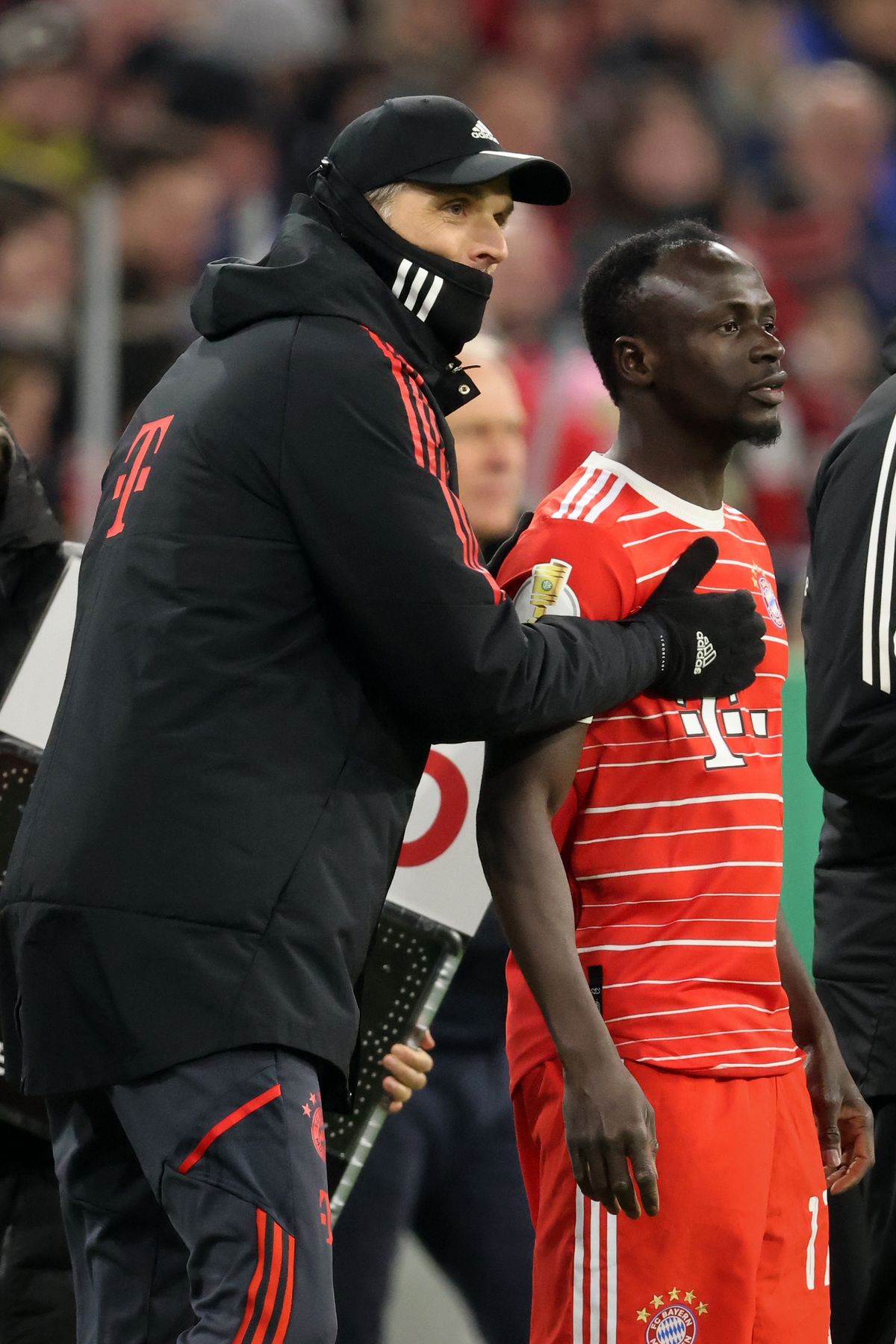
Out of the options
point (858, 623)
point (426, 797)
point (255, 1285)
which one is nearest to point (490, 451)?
point (426, 797)

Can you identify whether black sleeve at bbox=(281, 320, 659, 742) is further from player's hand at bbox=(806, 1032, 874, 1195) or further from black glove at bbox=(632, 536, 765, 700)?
player's hand at bbox=(806, 1032, 874, 1195)

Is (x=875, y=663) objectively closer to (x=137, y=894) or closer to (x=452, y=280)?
(x=452, y=280)

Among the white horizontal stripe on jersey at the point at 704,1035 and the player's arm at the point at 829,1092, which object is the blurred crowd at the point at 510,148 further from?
the white horizontal stripe on jersey at the point at 704,1035

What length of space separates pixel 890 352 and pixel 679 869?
1.21 meters

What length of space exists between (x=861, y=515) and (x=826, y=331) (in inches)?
197

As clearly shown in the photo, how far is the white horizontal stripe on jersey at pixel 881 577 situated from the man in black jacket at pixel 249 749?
0.71 m

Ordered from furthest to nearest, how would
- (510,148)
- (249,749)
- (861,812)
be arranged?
(510,148) → (861,812) → (249,749)

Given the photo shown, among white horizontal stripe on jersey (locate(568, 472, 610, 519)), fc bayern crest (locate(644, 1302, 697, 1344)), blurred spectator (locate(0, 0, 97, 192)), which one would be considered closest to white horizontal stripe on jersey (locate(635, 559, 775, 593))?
white horizontal stripe on jersey (locate(568, 472, 610, 519))

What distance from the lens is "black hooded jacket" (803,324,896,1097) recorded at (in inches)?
107

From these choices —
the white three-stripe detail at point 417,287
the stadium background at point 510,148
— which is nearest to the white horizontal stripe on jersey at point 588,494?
the white three-stripe detail at point 417,287

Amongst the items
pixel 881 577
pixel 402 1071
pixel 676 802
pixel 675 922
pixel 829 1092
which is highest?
pixel 881 577

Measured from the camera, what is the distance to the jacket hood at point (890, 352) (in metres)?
3.01

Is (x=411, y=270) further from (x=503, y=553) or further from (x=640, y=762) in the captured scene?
(x=640, y=762)

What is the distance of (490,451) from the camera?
3.33 metres
